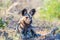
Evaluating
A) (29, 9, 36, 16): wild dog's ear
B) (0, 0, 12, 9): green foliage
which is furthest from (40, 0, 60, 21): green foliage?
(0, 0, 12, 9): green foliage

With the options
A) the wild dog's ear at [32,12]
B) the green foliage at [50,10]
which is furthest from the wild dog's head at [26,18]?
the green foliage at [50,10]

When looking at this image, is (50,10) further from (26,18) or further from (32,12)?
(26,18)

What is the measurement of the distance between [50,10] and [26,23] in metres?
0.38

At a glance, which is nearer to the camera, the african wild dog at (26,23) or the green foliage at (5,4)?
the african wild dog at (26,23)

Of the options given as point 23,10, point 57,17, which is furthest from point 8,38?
point 57,17

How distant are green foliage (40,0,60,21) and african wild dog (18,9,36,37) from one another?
0.14 meters

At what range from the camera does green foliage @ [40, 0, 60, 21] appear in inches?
146

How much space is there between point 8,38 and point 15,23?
222 millimetres

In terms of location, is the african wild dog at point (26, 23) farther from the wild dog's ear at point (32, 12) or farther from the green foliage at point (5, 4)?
the green foliage at point (5, 4)

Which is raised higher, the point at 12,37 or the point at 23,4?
the point at 23,4

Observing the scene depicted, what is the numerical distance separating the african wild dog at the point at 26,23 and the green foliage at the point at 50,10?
0.47ft

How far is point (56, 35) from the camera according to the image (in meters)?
3.60

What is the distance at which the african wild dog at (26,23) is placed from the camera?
11.9ft

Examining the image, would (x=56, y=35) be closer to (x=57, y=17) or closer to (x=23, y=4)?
Answer: (x=57, y=17)
